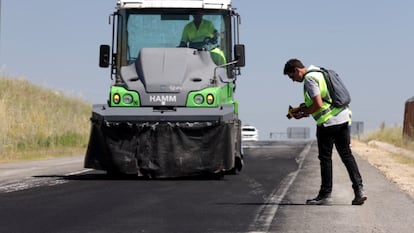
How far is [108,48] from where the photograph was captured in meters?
18.0

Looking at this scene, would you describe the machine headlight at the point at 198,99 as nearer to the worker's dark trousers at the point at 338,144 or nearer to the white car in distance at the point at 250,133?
the worker's dark trousers at the point at 338,144

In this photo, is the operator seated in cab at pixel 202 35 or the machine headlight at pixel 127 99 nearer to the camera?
the machine headlight at pixel 127 99

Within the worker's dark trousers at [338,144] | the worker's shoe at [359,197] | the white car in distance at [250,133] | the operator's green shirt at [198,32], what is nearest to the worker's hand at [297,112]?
the worker's dark trousers at [338,144]

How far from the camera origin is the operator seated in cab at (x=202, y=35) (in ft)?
59.2

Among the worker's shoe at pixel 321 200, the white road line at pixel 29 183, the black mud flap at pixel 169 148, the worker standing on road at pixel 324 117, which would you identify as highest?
the worker standing on road at pixel 324 117

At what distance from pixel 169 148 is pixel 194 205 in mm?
4526

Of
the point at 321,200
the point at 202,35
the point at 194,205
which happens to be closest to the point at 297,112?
the point at 321,200

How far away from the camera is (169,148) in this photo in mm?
16594

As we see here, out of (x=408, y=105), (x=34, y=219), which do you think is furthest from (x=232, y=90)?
(x=408, y=105)

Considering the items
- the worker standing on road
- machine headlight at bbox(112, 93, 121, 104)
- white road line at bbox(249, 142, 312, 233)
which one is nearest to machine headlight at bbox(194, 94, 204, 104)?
machine headlight at bbox(112, 93, 121, 104)

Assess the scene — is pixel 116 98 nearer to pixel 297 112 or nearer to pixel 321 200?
pixel 297 112

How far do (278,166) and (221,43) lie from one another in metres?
4.74

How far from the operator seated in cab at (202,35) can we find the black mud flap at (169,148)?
81.3 inches

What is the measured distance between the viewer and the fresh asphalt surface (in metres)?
9.97
